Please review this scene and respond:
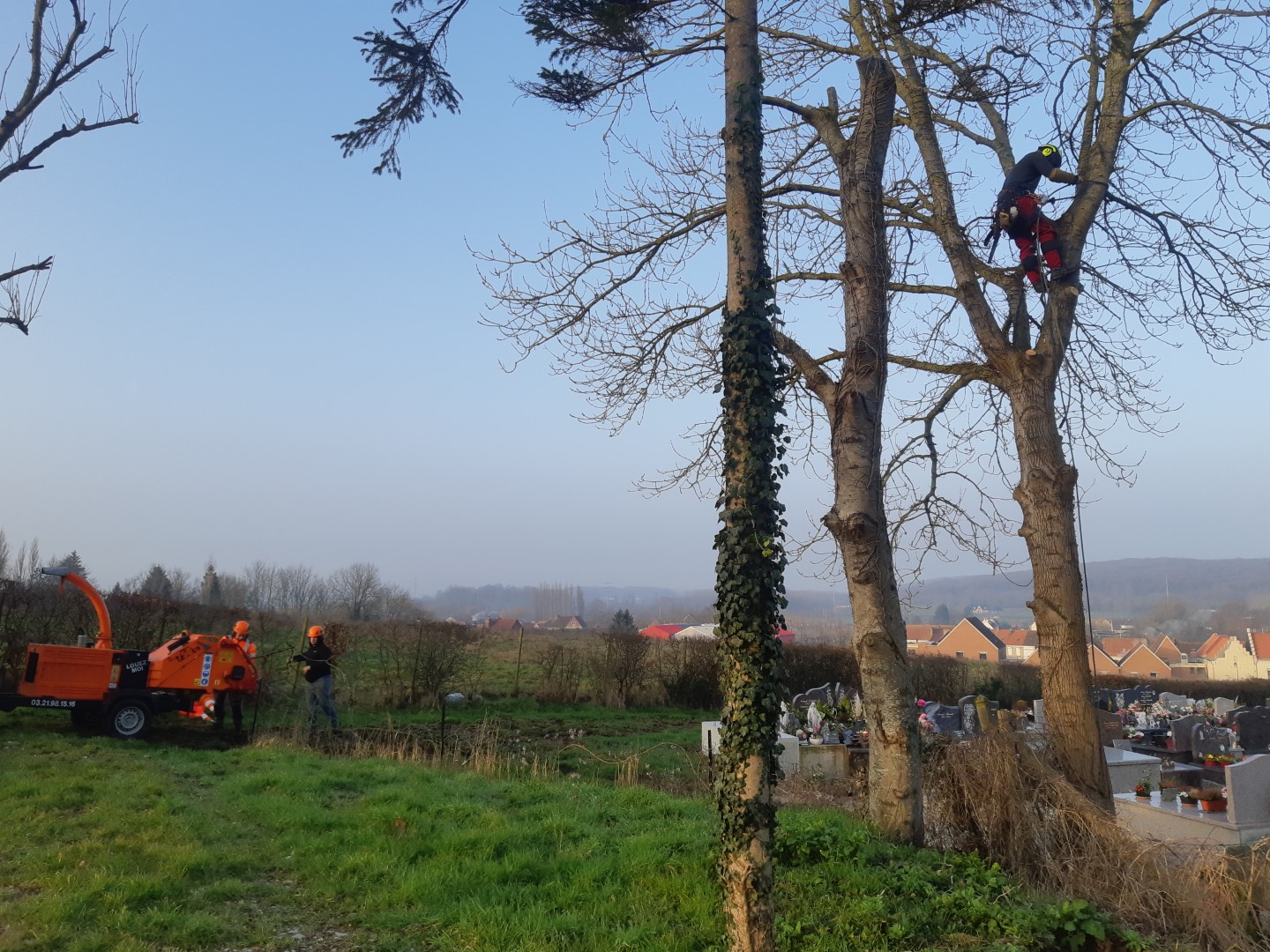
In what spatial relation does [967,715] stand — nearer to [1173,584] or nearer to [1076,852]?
[1076,852]

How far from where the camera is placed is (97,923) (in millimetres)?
4754

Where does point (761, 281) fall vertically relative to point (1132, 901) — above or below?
above

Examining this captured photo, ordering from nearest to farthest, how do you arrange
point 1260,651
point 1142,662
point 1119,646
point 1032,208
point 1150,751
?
point 1032,208 < point 1150,751 < point 1260,651 < point 1142,662 < point 1119,646

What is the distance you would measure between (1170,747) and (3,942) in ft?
54.2

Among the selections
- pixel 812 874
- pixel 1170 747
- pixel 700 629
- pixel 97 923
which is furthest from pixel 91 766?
pixel 700 629

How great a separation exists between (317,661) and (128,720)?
8.22 feet

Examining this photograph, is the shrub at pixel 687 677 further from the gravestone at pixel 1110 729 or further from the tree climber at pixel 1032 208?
the tree climber at pixel 1032 208

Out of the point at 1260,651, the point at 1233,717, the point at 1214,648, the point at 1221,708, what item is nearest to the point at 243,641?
the point at 1233,717

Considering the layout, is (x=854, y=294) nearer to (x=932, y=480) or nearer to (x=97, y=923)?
(x=932, y=480)

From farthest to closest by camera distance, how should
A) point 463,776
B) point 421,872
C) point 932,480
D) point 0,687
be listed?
point 0,687
point 932,480
point 463,776
point 421,872

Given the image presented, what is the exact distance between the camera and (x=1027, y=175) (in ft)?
25.5

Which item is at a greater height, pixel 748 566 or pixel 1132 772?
pixel 748 566

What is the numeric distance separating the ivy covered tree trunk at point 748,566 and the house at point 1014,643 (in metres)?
39.1

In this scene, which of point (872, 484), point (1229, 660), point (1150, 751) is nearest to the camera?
point (872, 484)
